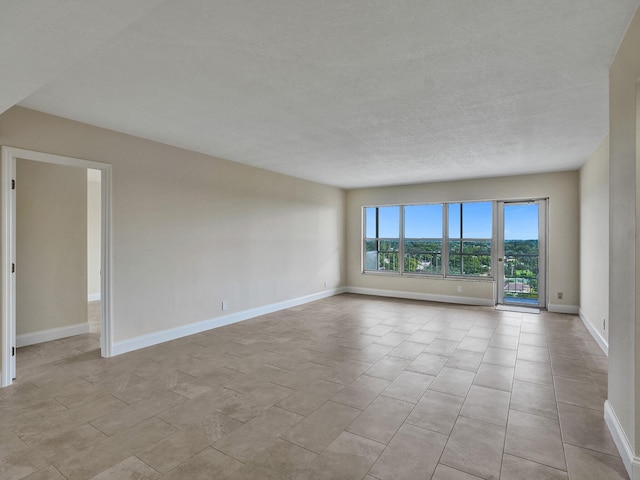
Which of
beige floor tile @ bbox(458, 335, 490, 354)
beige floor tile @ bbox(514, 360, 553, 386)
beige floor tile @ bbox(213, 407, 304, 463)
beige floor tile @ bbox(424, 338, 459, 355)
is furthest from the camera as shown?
beige floor tile @ bbox(458, 335, 490, 354)

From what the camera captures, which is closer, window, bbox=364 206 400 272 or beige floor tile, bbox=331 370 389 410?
beige floor tile, bbox=331 370 389 410

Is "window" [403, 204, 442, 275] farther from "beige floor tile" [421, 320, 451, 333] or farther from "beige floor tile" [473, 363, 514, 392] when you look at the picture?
"beige floor tile" [473, 363, 514, 392]

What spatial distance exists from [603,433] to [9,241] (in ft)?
16.8

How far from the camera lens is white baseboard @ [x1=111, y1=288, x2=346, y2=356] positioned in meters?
4.03

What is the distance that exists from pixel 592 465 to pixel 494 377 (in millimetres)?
1288

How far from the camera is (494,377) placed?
329 centimetres

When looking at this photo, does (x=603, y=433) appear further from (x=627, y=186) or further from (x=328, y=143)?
(x=328, y=143)

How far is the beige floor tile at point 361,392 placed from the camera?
280cm

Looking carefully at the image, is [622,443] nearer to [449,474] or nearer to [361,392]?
[449,474]

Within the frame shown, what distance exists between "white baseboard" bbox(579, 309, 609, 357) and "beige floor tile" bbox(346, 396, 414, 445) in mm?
2632

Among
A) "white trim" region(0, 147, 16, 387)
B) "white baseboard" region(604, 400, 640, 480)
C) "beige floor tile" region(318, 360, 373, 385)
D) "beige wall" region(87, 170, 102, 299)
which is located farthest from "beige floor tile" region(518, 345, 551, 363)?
"beige wall" region(87, 170, 102, 299)

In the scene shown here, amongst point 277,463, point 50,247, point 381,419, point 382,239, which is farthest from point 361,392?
point 382,239

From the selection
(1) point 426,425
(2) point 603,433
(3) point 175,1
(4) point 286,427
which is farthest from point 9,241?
(2) point 603,433

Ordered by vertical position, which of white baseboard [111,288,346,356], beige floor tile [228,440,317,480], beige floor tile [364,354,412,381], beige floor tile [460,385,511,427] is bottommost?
beige floor tile [228,440,317,480]
